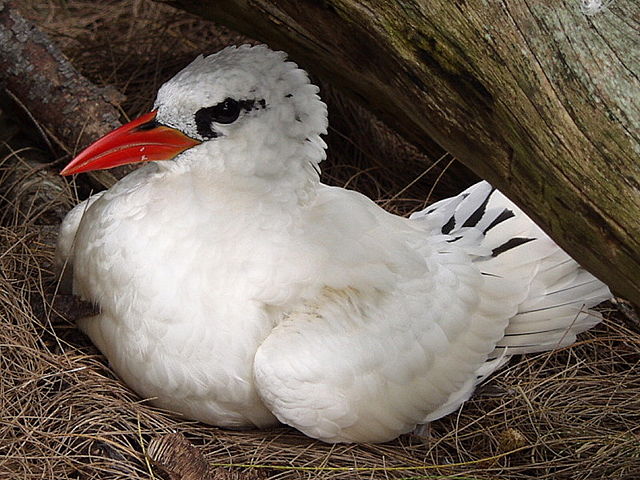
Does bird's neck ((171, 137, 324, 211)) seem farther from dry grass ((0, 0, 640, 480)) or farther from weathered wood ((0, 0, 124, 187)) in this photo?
weathered wood ((0, 0, 124, 187))

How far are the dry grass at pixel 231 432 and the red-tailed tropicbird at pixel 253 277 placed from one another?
102mm

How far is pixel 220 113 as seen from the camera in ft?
8.85

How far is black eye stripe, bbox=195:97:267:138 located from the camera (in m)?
2.68

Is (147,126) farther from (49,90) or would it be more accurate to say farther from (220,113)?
(49,90)

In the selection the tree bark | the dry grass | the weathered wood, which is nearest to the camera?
the tree bark

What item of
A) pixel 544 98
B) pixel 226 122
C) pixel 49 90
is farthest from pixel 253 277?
pixel 49 90

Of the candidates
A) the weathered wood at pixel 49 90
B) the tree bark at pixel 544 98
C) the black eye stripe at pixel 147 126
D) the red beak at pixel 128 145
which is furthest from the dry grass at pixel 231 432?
the tree bark at pixel 544 98

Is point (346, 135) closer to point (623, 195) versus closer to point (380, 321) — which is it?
point (380, 321)

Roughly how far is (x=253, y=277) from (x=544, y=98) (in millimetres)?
1135

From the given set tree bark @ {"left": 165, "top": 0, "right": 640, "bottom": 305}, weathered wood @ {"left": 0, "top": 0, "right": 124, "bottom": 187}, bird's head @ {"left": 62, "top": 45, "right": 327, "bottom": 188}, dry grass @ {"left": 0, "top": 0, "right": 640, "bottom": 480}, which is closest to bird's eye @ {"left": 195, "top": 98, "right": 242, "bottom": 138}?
bird's head @ {"left": 62, "top": 45, "right": 327, "bottom": 188}

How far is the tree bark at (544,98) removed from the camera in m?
2.10

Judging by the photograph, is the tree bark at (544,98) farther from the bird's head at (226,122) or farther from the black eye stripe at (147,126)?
the black eye stripe at (147,126)

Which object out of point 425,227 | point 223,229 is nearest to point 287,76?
point 223,229

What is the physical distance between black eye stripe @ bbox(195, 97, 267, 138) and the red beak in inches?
3.0
